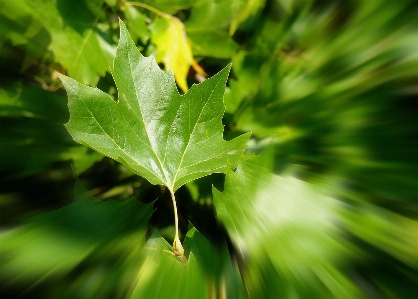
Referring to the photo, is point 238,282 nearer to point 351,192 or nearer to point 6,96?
point 351,192

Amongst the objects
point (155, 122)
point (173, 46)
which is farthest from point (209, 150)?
point (173, 46)

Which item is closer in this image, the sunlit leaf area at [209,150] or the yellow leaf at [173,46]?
the sunlit leaf area at [209,150]

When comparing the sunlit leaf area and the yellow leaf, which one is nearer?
the sunlit leaf area

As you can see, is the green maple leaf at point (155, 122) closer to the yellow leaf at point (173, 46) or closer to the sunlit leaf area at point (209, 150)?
the sunlit leaf area at point (209, 150)

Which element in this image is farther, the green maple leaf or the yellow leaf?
the yellow leaf

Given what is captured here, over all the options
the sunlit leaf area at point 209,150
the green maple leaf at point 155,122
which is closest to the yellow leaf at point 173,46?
the sunlit leaf area at point 209,150

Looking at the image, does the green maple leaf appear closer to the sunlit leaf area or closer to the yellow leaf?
the sunlit leaf area

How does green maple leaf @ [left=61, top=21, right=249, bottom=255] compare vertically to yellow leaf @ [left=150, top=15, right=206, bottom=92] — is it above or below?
below

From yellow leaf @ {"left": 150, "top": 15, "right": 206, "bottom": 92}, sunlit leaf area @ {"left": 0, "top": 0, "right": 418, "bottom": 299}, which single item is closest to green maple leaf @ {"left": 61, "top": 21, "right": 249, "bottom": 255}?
sunlit leaf area @ {"left": 0, "top": 0, "right": 418, "bottom": 299}

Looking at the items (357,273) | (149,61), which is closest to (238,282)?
(357,273)
